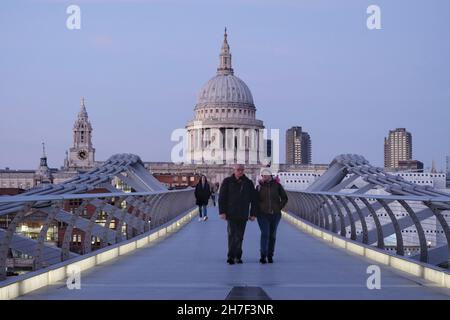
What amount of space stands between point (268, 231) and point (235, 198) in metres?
0.83

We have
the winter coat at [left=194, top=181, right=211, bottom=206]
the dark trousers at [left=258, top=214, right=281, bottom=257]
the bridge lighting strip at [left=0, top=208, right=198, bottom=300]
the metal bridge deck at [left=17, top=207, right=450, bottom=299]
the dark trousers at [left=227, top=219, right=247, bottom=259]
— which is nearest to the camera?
the bridge lighting strip at [left=0, top=208, right=198, bottom=300]

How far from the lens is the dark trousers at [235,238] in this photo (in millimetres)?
13727

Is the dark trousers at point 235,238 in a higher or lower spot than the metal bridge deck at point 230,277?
higher

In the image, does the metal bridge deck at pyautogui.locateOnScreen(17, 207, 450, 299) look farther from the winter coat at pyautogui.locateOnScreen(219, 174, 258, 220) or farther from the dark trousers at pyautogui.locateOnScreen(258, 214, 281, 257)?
the winter coat at pyautogui.locateOnScreen(219, 174, 258, 220)

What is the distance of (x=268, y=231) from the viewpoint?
14242mm

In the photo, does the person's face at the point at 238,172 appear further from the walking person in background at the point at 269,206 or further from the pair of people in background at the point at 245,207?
the walking person in background at the point at 269,206

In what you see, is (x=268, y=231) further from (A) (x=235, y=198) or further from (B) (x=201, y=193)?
(B) (x=201, y=193)

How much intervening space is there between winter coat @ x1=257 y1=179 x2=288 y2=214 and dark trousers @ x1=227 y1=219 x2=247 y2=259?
44 centimetres

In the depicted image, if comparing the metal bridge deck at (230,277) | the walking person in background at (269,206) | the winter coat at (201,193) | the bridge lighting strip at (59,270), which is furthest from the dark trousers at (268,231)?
the winter coat at (201,193)

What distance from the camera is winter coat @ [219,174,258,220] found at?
1398 cm

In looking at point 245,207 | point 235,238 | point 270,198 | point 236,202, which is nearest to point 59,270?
point 235,238

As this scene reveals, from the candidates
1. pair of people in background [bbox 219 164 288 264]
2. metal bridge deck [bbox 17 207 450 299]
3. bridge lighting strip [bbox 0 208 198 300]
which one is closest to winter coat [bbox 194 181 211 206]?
bridge lighting strip [bbox 0 208 198 300]

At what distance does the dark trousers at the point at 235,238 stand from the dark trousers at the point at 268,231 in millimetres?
A: 357

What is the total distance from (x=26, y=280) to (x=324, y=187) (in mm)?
19638
